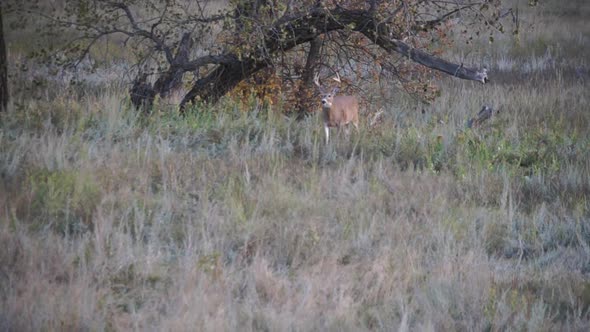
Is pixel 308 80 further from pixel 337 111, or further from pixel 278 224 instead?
pixel 278 224

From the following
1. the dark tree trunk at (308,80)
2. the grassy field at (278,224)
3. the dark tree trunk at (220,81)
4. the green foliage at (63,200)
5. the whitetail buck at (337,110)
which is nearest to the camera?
the grassy field at (278,224)

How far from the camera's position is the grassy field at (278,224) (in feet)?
16.8

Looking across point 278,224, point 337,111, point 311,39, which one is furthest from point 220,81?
point 278,224

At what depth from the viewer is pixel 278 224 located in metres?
6.49

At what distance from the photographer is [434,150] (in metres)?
9.11

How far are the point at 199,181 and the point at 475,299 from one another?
2828 mm

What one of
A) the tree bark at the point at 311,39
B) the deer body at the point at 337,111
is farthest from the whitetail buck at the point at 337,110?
the tree bark at the point at 311,39

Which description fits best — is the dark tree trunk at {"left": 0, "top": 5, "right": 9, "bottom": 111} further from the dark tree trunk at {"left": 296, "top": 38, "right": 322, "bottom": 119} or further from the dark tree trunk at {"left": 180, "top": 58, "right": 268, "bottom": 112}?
the dark tree trunk at {"left": 296, "top": 38, "right": 322, "bottom": 119}

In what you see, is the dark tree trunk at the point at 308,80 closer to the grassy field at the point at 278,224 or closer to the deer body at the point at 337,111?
the grassy field at the point at 278,224

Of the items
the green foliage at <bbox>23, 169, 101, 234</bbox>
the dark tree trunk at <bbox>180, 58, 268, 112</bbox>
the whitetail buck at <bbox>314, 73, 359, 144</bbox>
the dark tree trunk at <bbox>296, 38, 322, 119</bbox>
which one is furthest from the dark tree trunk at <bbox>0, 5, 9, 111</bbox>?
the dark tree trunk at <bbox>296, 38, 322, 119</bbox>

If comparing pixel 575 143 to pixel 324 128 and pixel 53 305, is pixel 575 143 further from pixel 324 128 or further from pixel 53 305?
pixel 53 305

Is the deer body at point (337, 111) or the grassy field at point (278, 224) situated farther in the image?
the deer body at point (337, 111)

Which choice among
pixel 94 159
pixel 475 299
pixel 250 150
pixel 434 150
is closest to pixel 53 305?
pixel 475 299

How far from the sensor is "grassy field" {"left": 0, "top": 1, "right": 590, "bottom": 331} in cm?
512
